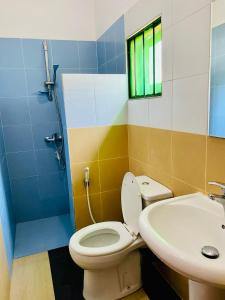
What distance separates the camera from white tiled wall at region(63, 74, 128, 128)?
71.9 inches

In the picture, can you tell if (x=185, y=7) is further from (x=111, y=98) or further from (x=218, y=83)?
(x=111, y=98)

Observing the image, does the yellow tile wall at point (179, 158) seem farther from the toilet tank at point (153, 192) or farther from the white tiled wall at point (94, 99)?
the white tiled wall at point (94, 99)

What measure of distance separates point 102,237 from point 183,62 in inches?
54.1

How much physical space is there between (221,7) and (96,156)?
1374mm

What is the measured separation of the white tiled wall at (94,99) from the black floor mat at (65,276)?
1.18 m

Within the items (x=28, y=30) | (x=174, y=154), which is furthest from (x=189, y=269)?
(x=28, y=30)

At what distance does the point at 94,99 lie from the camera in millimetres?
1911

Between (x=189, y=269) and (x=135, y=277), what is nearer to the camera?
(x=189, y=269)

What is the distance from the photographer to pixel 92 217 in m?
2.09

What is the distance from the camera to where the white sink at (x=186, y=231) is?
0.81 m

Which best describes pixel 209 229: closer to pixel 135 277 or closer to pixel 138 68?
pixel 135 277

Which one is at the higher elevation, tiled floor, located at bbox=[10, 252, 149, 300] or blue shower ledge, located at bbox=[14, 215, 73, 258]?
blue shower ledge, located at bbox=[14, 215, 73, 258]

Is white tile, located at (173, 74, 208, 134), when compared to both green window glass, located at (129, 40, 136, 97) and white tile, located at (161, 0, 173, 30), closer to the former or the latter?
white tile, located at (161, 0, 173, 30)

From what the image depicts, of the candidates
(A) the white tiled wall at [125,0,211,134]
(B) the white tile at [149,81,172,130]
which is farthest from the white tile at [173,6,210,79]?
(B) the white tile at [149,81,172,130]
